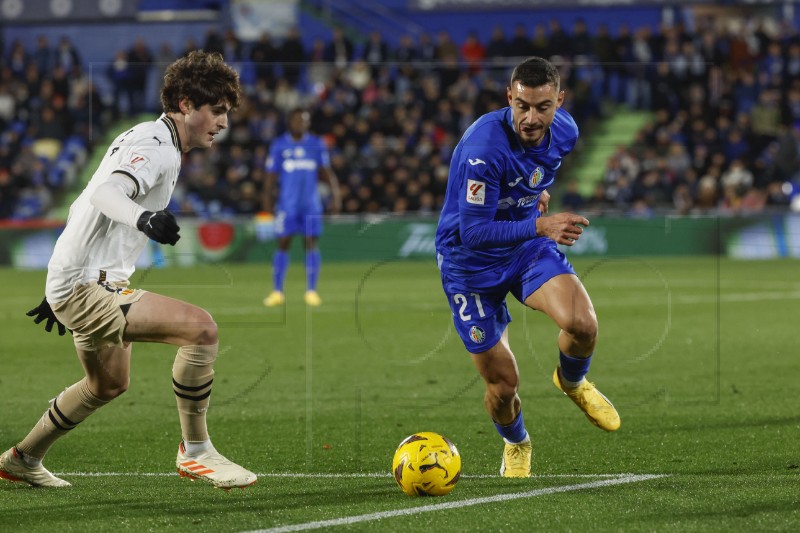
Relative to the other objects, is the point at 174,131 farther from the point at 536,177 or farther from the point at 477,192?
the point at 536,177

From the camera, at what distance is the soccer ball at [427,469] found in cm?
594

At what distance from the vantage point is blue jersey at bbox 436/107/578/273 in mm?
6512

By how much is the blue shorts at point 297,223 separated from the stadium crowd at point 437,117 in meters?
5.09

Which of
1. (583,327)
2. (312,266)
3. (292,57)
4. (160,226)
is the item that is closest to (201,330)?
(160,226)

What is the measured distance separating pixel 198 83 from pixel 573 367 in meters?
2.56

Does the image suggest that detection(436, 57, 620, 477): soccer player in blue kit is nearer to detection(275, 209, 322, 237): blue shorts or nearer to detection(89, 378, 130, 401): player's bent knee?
detection(89, 378, 130, 401): player's bent knee

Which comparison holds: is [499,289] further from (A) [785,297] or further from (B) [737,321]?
(A) [785,297]

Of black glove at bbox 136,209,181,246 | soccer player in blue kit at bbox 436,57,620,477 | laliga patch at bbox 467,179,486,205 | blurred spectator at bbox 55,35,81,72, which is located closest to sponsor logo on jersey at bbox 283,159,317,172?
soccer player in blue kit at bbox 436,57,620,477

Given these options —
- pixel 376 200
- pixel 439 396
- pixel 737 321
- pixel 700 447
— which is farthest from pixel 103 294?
pixel 376 200

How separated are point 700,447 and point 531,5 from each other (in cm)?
2553

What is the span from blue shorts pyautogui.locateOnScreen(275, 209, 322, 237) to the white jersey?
11.5 metres

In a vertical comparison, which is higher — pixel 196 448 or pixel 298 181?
pixel 298 181

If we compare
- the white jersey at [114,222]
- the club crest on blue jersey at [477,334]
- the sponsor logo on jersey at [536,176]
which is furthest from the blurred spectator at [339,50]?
the white jersey at [114,222]

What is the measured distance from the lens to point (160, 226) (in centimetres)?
521
